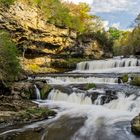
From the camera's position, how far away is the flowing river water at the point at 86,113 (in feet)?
44.3

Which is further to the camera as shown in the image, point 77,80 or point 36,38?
point 36,38

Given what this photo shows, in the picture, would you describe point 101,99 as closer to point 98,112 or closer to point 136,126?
point 98,112

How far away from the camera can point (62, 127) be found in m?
14.7

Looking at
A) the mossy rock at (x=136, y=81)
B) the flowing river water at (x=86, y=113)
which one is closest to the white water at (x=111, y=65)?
the flowing river water at (x=86, y=113)

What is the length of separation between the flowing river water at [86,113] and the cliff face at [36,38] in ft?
31.0

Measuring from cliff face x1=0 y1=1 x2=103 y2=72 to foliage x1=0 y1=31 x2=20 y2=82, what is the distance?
375 inches

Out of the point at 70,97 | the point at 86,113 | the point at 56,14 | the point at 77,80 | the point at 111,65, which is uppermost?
the point at 56,14

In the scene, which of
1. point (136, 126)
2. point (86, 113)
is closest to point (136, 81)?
point (86, 113)

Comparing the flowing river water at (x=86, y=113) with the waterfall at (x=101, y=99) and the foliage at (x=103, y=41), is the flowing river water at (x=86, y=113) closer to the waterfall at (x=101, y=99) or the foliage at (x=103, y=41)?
the waterfall at (x=101, y=99)

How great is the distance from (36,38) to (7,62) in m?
14.0

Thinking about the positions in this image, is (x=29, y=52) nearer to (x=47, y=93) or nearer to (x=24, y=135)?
(x=47, y=93)

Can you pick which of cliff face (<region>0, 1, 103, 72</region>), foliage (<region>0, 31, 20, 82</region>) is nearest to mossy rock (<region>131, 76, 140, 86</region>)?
foliage (<region>0, 31, 20, 82</region>)

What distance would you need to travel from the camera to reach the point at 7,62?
21.7m

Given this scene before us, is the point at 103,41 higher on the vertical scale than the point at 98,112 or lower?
higher
